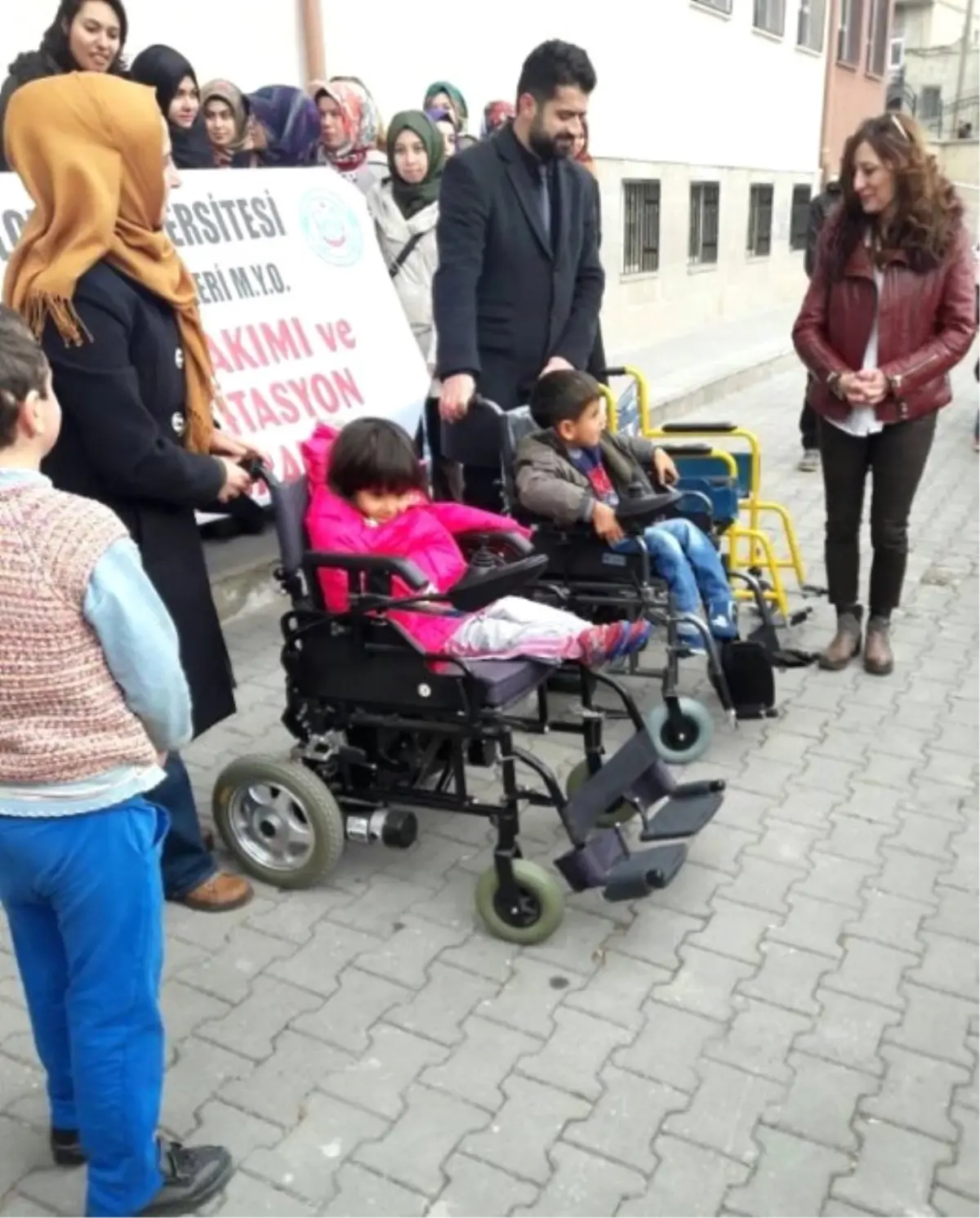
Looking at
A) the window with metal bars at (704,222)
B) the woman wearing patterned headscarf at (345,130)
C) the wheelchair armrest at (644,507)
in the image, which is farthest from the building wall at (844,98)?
the wheelchair armrest at (644,507)

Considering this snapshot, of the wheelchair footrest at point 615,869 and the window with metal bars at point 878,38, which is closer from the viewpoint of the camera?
the wheelchair footrest at point 615,869

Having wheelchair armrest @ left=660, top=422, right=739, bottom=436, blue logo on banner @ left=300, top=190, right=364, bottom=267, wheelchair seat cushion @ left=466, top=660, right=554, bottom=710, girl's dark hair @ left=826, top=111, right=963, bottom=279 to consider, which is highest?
girl's dark hair @ left=826, top=111, right=963, bottom=279

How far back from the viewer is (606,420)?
15.5 feet

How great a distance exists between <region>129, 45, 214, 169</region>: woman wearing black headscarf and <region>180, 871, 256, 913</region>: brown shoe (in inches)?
122

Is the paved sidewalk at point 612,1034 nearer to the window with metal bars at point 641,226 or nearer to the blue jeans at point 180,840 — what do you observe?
the blue jeans at point 180,840

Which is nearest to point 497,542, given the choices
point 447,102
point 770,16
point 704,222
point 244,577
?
point 244,577

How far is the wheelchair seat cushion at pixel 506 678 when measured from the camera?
279 centimetres

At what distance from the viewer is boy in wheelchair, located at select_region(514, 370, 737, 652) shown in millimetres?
3666

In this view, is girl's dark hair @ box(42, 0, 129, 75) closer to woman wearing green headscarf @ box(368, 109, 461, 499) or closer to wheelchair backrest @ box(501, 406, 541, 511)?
woman wearing green headscarf @ box(368, 109, 461, 499)

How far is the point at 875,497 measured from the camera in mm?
4336

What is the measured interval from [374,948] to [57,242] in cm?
177

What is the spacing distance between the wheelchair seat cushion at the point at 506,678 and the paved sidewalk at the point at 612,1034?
59cm

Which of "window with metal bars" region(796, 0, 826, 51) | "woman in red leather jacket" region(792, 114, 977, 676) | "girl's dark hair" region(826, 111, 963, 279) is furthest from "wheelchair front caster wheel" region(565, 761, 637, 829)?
"window with metal bars" region(796, 0, 826, 51)

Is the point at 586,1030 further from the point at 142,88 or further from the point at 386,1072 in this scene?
the point at 142,88
